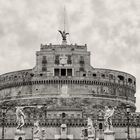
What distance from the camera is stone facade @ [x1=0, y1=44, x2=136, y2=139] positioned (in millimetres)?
76312

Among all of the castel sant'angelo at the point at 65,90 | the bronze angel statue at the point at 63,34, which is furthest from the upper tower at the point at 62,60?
the bronze angel statue at the point at 63,34

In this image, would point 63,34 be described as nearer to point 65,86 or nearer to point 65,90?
point 65,86

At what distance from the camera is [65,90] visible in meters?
79.7

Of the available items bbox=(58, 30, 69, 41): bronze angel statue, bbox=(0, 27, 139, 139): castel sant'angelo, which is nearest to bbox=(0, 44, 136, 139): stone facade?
bbox=(0, 27, 139, 139): castel sant'angelo

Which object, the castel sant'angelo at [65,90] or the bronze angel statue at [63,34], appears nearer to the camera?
the castel sant'angelo at [65,90]

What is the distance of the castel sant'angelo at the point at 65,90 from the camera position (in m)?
72.6

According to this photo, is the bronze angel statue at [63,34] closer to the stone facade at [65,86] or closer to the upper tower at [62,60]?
the upper tower at [62,60]

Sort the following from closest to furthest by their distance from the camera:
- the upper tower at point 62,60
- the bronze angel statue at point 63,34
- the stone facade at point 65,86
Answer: the stone facade at point 65,86, the upper tower at point 62,60, the bronze angel statue at point 63,34

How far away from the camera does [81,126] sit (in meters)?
70.8

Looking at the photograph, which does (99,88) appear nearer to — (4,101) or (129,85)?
(129,85)

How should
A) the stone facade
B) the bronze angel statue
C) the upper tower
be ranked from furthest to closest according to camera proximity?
the bronze angel statue < the upper tower < the stone facade

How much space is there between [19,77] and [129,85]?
83.1 feet

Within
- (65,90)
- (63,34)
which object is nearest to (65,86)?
(65,90)

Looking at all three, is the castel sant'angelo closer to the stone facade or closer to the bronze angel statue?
the stone facade
